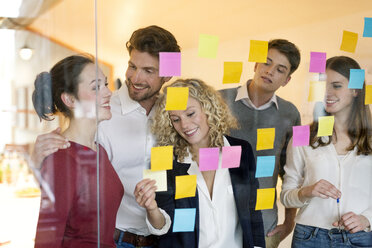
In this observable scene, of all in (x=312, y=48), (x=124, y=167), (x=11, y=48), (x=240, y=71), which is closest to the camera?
(x=11, y=48)

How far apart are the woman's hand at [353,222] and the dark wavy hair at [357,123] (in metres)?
0.30

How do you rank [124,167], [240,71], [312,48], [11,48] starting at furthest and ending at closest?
[312,48] → [240,71] → [124,167] → [11,48]

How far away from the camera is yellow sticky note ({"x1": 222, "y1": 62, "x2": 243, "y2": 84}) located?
166 cm

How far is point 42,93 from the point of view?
1.44 m

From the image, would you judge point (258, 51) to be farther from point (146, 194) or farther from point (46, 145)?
point (46, 145)

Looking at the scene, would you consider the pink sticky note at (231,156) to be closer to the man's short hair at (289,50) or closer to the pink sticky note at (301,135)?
the pink sticky note at (301,135)

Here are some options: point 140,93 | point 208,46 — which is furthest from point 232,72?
point 140,93

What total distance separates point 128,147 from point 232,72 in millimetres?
A: 528

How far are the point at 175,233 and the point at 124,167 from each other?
13.6 inches

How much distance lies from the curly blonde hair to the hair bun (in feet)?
1.28

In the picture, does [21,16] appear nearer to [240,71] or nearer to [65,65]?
[65,65]

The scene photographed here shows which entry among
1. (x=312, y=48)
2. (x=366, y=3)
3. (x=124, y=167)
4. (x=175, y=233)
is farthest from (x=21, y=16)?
(x=366, y=3)

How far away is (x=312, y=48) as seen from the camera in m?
1.82

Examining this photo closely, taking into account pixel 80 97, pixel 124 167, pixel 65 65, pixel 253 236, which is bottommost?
pixel 253 236
